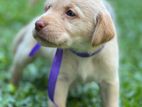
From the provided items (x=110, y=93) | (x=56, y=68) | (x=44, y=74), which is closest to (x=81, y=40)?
(x=56, y=68)

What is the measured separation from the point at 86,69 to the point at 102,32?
2.08 feet

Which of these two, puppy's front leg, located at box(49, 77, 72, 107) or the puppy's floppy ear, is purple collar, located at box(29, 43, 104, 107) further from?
the puppy's floppy ear

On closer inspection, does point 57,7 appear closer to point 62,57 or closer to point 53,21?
point 53,21

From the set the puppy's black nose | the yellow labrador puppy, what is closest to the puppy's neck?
the yellow labrador puppy

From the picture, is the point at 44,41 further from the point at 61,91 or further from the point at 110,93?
the point at 110,93

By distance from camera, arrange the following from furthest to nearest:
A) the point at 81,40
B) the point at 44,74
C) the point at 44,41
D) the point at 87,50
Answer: the point at 44,74 < the point at 87,50 < the point at 81,40 < the point at 44,41

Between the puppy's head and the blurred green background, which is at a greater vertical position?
the puppy's head

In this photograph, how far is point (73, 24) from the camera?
4.49 m

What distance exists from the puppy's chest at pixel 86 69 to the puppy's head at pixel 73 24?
1.20 ft

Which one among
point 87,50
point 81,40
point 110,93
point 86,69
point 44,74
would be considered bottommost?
point 44,74

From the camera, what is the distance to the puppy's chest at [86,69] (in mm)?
4957

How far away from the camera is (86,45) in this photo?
471 centimetres

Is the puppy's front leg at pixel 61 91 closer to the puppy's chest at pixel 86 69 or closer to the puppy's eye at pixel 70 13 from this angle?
the puppy's chest at pixel 86 69

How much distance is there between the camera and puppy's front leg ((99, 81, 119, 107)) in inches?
199
